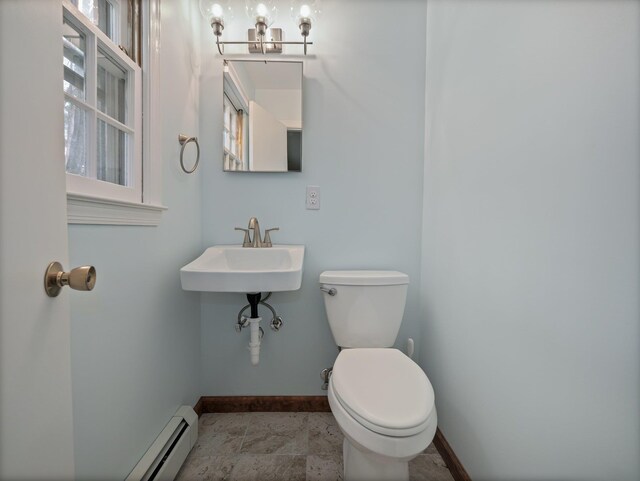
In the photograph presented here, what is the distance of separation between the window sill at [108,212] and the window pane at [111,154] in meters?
0.12

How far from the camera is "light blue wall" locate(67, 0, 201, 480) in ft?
2.42

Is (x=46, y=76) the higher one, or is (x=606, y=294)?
(x=46, y=76)

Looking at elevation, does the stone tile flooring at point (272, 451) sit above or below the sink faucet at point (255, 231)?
below

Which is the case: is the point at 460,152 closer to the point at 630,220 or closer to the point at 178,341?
the point at 630,220

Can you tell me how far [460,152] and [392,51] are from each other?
713 millimetres

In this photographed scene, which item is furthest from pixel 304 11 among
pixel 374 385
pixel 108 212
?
pixel 374 385

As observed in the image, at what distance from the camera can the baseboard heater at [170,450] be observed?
93 centimetres

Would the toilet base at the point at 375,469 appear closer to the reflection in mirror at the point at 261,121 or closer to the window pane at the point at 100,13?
the reflection in mirror at the point at 261,121

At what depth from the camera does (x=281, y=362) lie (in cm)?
150

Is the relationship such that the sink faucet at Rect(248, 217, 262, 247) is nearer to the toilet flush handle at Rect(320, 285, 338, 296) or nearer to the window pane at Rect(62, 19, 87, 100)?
the toilet flush handle at Rect(320, 285, 338, 296)

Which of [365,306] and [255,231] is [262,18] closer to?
[255,231]

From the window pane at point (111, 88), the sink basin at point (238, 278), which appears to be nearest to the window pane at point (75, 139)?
the window pane at point (111, 88)

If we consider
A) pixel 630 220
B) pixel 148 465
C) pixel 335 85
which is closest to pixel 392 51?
pixel 335 85

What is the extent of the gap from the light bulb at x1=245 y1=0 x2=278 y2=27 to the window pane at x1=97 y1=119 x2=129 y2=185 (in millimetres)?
865
